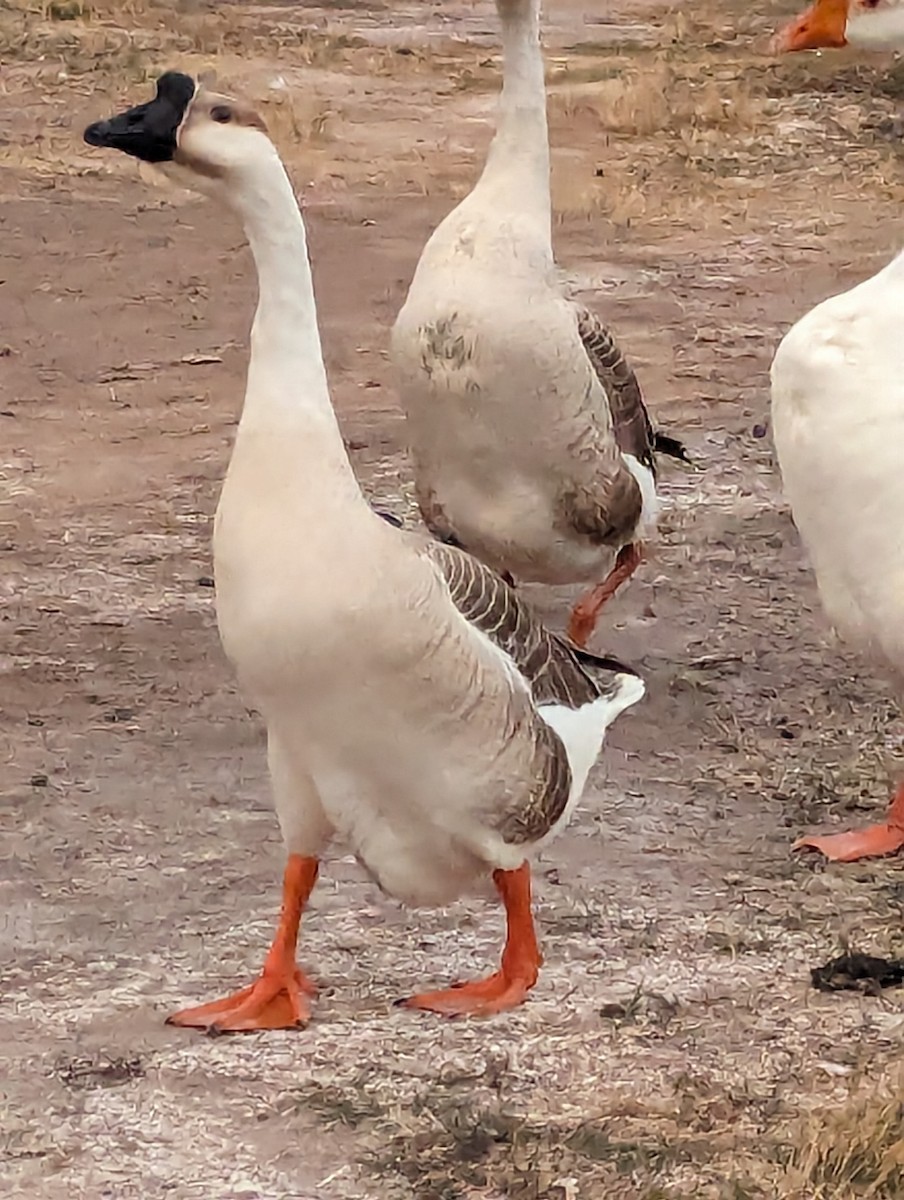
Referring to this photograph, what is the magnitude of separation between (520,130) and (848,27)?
3.04 feet

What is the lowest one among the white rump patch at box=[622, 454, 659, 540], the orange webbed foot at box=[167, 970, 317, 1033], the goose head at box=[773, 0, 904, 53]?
the orange webbed foot at box=[167, 970, 317, 1033]

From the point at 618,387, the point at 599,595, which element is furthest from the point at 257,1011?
the point at 618,387

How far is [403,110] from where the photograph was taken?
46.0ft

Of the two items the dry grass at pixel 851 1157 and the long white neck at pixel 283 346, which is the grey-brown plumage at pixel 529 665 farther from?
the dry grass at pixel 851 1157

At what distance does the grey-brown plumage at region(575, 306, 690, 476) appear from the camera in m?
5.61

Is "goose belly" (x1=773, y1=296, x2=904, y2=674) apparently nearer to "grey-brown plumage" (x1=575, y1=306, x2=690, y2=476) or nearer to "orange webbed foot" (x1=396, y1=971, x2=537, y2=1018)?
"grey-brown plumage" (x1=575, y1=306, x2=690, y2=476)

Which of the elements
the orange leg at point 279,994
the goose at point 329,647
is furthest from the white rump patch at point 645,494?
the orange leg at point 279,994

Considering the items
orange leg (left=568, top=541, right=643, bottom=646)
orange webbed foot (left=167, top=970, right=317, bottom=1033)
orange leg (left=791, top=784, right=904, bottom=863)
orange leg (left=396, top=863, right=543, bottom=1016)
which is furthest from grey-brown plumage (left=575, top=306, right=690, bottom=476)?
orange webbed foot (left=167, top=970, right=317, bottom=1033)

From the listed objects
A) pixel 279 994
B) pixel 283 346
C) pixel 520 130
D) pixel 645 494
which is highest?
pixel 520 130

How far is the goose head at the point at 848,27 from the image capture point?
5.25 m

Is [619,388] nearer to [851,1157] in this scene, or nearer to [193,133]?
[193,133]

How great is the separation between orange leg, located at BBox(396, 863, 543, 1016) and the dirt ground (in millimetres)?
46

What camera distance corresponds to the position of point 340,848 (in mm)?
4840

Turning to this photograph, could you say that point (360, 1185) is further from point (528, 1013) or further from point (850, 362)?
point (850, 362)
